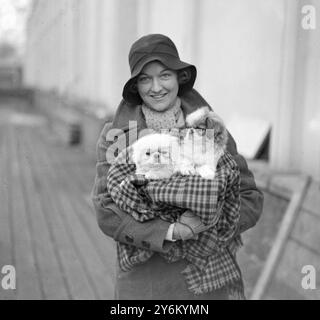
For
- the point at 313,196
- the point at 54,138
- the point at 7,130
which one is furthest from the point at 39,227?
the point at 7,130

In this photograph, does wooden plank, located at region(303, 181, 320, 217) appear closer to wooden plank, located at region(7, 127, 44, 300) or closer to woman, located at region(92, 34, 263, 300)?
woman, located at region(92, 34, 263, 300)

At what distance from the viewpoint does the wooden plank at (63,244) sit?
12.2 feet

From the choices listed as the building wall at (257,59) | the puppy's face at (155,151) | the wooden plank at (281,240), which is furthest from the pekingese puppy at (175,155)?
the building wall at (257,59)

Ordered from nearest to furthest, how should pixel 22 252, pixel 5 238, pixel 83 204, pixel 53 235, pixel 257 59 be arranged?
pixel 257 59, pixel 22 252, pixel 5 238, pixel 53 235, pixel 83 204

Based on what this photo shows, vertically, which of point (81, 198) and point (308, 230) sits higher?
point (308, 230)

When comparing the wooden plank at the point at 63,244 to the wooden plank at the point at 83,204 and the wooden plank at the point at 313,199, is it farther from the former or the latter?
the wooden plank at the point at 313,199

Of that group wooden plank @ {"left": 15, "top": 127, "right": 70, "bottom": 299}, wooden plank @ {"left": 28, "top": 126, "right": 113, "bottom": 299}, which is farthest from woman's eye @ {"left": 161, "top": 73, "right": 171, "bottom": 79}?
wooden plank @ {"left": 28, "top": 126, "right": 113, "bottom": 299}

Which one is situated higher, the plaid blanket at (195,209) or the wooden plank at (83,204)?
the plaid blanket at (195,209)

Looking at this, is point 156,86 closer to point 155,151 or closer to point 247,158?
point 155,151

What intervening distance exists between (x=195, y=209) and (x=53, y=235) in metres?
3.45

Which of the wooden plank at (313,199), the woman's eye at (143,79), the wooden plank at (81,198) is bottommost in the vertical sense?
the wooden plank at (81,198)

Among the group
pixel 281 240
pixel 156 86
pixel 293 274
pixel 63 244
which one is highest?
pixel 156 86

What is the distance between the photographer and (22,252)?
173 inches

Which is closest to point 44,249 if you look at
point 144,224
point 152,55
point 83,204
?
point 83,204
